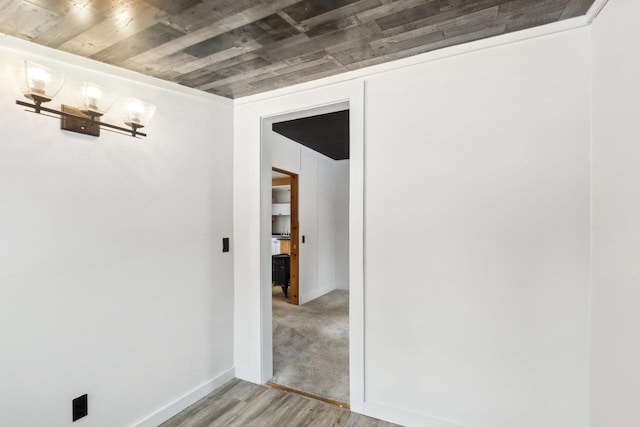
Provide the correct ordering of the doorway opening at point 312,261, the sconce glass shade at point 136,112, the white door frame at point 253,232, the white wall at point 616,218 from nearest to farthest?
the white wall at point 616,218
the sconce glass shade at point 136,112
the white door frame at point 253,232
the doorway opening at point 312,261

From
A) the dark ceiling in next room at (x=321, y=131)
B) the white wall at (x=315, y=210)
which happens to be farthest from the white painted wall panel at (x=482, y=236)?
the white wall at (x=315, y=210)

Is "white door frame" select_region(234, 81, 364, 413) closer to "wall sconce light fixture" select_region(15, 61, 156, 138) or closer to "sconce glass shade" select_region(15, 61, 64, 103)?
"wall sconce light fixture" select_region(15, 61, 156, 138)

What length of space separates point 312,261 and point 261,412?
3151 millimetres

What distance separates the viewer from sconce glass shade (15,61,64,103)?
1.43 metres

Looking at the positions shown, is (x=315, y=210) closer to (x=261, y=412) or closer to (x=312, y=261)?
(x=312, y=261)

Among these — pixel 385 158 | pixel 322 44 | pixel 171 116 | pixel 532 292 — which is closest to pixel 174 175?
pixel 171 116

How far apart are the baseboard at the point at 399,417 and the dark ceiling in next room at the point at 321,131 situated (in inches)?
100

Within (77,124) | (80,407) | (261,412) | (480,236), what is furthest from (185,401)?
(480,236)

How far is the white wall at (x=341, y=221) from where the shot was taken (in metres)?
6.04

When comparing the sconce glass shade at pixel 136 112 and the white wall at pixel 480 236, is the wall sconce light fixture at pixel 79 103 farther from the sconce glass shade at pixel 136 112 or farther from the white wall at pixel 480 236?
the white wall at pixel 480 236

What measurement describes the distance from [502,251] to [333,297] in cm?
394

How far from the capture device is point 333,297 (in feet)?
17.9

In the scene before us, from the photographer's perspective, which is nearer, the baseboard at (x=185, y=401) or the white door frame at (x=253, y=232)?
the baseboard at (x=185, y=401)

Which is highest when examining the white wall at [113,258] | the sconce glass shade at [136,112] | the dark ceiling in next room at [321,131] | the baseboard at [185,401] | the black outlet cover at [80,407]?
the dark ceiling in next room at [321,131]
